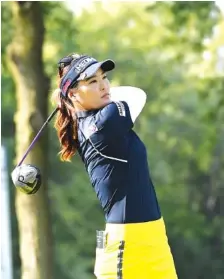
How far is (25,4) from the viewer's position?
733cm

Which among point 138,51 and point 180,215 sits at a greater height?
point 138,51

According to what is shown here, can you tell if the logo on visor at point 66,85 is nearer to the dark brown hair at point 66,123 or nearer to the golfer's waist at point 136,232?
the dark brown hair at point 66,123

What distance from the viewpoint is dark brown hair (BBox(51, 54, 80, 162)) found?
314 cm

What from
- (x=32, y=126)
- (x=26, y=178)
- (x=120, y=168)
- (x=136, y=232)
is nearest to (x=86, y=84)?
(x=120, y=168)

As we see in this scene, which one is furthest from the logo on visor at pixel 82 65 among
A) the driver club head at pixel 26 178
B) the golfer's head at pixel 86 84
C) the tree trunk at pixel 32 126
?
the tree trunk at pixel 32 126

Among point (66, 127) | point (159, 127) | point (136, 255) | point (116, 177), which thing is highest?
point (159, 127)

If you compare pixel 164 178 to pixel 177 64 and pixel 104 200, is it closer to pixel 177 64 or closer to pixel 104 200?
pixel 177 64

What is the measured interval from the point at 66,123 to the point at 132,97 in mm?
250

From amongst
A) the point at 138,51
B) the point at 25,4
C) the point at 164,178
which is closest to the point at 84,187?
the point at 164,178

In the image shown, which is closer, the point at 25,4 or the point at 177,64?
the point at 25,4

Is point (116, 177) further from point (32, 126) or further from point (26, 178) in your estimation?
point (32, 126)

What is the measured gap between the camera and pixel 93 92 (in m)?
3.06

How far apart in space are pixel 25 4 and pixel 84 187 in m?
5.00

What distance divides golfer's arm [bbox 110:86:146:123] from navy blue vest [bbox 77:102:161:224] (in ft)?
0.36
